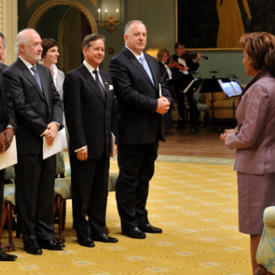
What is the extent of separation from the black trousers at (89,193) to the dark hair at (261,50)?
6.86 ft

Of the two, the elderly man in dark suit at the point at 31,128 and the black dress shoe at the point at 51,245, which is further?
the black dress shoe at the point at 51,245

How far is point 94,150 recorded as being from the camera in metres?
5.52

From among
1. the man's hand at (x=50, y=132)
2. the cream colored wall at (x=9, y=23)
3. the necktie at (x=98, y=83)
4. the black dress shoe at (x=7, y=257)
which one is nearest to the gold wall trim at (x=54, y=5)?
the cream colored wall at (x=9, y=23)

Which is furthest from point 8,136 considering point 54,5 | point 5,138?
point 54,5

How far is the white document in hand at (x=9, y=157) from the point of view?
4.92m

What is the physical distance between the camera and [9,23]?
43.8 feet

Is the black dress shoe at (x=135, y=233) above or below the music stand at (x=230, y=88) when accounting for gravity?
below

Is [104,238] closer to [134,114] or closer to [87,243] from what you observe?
[87,243]

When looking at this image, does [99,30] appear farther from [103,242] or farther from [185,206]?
[103,242]

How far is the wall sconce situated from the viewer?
17516mm

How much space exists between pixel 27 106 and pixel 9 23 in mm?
8607

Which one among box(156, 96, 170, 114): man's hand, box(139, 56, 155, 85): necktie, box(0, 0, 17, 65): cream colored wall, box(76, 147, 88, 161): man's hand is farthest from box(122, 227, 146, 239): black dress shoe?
box(0, 0, 17, 65): cream colored wall

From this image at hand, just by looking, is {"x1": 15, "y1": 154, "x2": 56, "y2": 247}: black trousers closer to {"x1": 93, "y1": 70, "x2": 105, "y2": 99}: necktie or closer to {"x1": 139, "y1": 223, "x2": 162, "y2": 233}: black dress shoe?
{"x1": 93, "y1": 70, "x2": 105, "y2": 99}: necktie

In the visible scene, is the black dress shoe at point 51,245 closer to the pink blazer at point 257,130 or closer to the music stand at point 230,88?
the pink blazer at point 257,130
